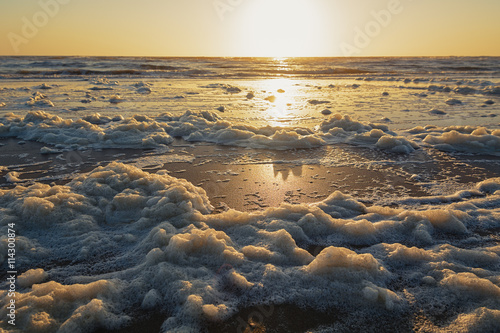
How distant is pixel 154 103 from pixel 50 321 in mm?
10532

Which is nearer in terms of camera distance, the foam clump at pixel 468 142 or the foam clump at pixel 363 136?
the foam clump at pixel 468 142

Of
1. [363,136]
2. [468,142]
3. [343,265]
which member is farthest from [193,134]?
A: [468,142]

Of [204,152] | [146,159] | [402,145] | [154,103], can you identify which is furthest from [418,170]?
[154,103]

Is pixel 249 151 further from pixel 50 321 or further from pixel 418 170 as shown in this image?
pixel 50 321

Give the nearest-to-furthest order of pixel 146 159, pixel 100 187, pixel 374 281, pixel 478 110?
pixel 374 281, pixel 100 187, pixel 146 159, pixel 478 110

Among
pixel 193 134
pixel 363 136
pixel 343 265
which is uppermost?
pixel 193 134

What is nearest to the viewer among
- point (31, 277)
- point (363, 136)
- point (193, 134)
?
point (31, 277)

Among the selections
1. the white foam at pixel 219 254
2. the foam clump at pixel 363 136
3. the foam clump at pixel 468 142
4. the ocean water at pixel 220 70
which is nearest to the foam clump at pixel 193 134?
the foam clump at pixel 363 136

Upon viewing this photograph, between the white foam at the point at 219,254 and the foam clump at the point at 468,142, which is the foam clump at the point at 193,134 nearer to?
the foam clump at the point at 468,142

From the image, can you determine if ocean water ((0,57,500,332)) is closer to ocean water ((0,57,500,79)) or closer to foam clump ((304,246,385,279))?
foam clump ((304,246,385,279))

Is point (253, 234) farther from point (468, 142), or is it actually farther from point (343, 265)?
point (468, 142)

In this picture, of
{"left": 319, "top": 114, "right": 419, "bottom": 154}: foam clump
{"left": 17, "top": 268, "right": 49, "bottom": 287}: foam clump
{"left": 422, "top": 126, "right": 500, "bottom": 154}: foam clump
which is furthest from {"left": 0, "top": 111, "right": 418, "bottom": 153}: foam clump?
{"left": 17, "top": 268, "right": 49, "bottom": 287}: foam clump

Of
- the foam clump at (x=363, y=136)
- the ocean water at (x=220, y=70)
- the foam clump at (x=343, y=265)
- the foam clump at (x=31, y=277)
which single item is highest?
the ocean water at (x=220, y=70)

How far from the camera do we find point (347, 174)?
16.3ft
